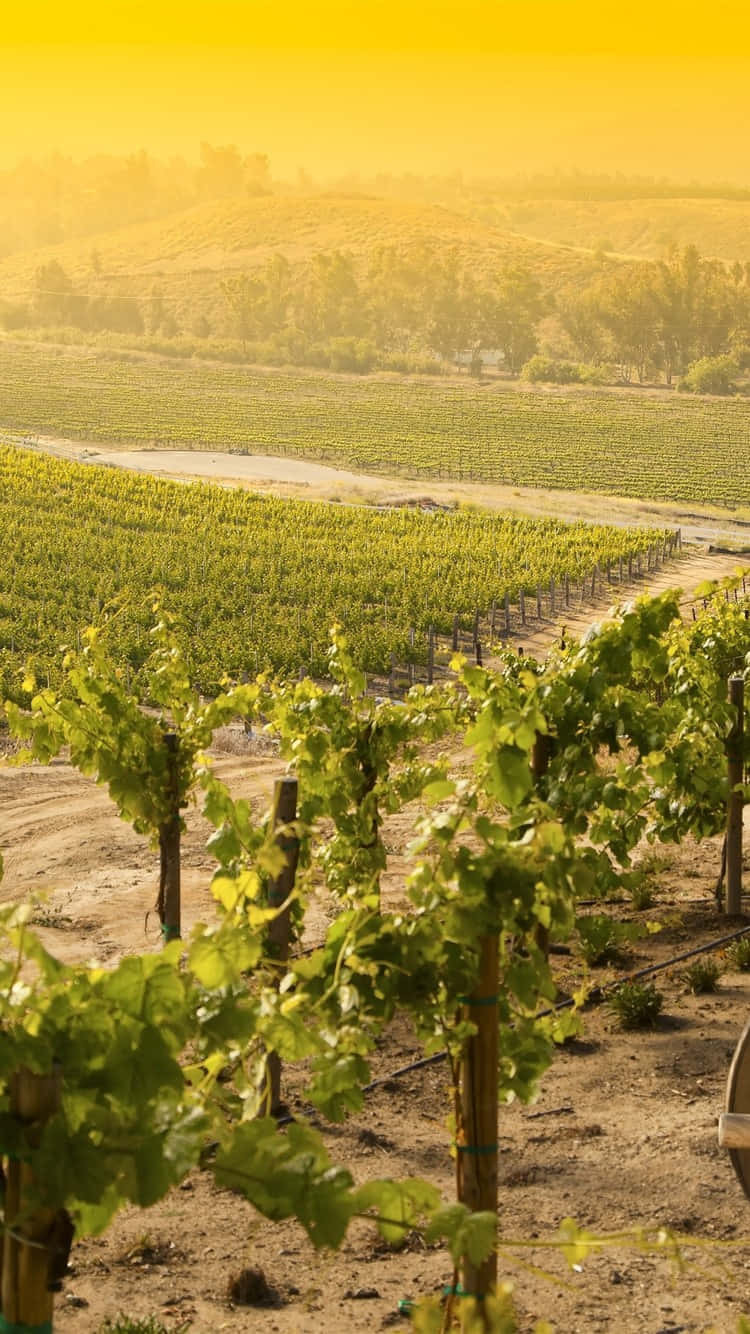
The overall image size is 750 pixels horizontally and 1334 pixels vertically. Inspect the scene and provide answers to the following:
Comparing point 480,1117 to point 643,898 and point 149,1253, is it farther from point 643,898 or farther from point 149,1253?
point 643,898

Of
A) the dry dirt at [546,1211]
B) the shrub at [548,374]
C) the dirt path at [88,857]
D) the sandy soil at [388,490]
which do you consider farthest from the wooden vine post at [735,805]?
the shrub at [548,374]

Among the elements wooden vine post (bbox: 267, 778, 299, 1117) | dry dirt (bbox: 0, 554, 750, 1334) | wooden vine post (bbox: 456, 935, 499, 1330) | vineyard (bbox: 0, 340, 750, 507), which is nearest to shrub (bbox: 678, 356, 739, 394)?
vineyard (bbox: 0, 340, 750, 507)

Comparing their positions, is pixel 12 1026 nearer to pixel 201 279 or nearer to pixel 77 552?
pixel 77 552

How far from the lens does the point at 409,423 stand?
88.4 metres

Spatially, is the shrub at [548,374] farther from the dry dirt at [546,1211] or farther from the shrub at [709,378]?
the dry dirt at [546,1211]

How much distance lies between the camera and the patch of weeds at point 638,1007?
7637mm

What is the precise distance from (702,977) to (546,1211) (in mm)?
2743

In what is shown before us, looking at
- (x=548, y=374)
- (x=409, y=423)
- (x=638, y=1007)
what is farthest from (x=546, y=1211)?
(x=548, y=374)

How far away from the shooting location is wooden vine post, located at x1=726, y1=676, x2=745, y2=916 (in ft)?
30.7

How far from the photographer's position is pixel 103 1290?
511 centimetres

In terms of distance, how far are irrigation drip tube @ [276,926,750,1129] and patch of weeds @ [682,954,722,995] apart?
0.20 meters

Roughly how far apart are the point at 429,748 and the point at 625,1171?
1216 cm

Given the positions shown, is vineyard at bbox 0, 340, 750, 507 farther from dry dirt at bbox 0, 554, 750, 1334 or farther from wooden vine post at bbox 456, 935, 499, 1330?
wooden vine post at bbox 456, 935, 499, 1330

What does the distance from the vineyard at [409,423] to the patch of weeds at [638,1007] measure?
174 ft
